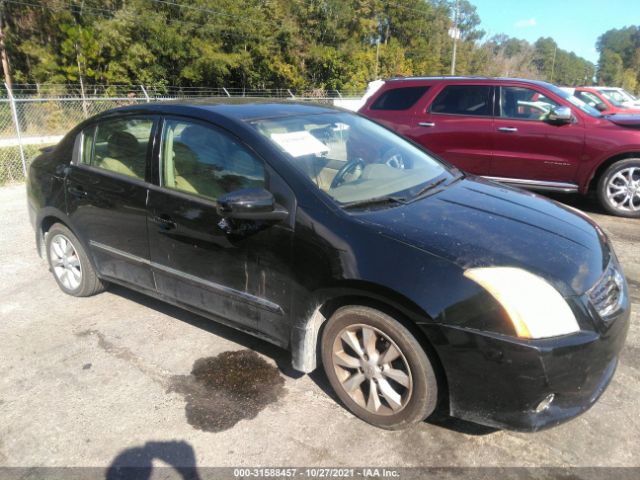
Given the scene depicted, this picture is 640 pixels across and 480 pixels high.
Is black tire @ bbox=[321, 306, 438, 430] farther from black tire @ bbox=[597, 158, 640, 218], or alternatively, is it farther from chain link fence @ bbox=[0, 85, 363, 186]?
black tire @ bbox=[597, 158, 640, 218]

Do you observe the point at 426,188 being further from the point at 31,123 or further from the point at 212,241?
the point at 31,123

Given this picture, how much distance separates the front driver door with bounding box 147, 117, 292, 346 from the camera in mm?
2791

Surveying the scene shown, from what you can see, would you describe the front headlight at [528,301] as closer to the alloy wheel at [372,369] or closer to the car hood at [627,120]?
the alloy wheel at [372,369]

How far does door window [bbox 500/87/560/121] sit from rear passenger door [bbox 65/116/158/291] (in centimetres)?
503

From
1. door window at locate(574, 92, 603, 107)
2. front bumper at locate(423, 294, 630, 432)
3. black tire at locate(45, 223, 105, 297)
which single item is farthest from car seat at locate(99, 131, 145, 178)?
door window at locate(574, 92, 603, 107)

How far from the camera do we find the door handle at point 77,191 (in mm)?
3748

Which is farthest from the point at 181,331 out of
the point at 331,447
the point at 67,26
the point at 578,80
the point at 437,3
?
the point at 578,80

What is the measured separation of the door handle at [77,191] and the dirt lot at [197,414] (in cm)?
94

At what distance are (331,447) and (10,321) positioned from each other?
112 inches

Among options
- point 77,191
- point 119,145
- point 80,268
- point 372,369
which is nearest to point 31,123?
point 80,268

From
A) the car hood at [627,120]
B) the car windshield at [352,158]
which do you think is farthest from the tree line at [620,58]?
the car windshield at [352,158]

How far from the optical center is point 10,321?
3893 millimetres

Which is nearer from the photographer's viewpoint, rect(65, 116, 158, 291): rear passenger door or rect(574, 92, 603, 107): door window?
rect(65, 116, 158, 291): rear passenger door

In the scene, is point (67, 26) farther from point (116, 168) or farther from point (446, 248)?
point (446, 248)
